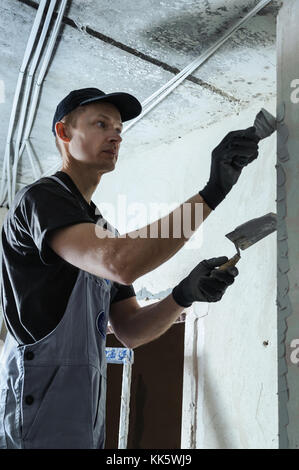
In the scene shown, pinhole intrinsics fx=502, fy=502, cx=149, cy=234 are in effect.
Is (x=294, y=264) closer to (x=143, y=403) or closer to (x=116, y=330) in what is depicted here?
(x=116, y=330)

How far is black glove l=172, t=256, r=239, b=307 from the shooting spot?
1.38 metres

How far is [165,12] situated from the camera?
1.69 meters

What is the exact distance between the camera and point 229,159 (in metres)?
1.24

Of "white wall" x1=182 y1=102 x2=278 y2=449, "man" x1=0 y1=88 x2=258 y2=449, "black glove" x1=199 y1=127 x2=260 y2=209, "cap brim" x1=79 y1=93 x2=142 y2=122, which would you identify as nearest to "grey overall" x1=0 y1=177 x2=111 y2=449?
"man" x1=0 y1=88 x2=258 y2=449

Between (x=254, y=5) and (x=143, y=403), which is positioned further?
(x=143, y=403)

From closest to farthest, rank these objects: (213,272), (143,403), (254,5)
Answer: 1. (213,272)
2. (254,5)
3. (143,403)

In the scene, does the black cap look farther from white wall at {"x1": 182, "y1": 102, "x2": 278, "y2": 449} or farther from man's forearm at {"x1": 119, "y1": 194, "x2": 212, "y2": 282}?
white wall at {"x1": 182, "y1": 102, "x2": 278, "y2": 449}

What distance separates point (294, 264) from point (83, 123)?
746 mm

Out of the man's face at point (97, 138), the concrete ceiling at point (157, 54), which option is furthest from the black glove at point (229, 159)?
the concrete ceiling at point (157, 54)

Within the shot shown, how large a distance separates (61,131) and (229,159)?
0.57 meters

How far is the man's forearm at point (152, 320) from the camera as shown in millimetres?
1536

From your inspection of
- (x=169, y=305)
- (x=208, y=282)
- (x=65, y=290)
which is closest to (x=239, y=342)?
(x=169, y=305)

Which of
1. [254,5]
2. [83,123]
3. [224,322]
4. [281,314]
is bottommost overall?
[281,314]
